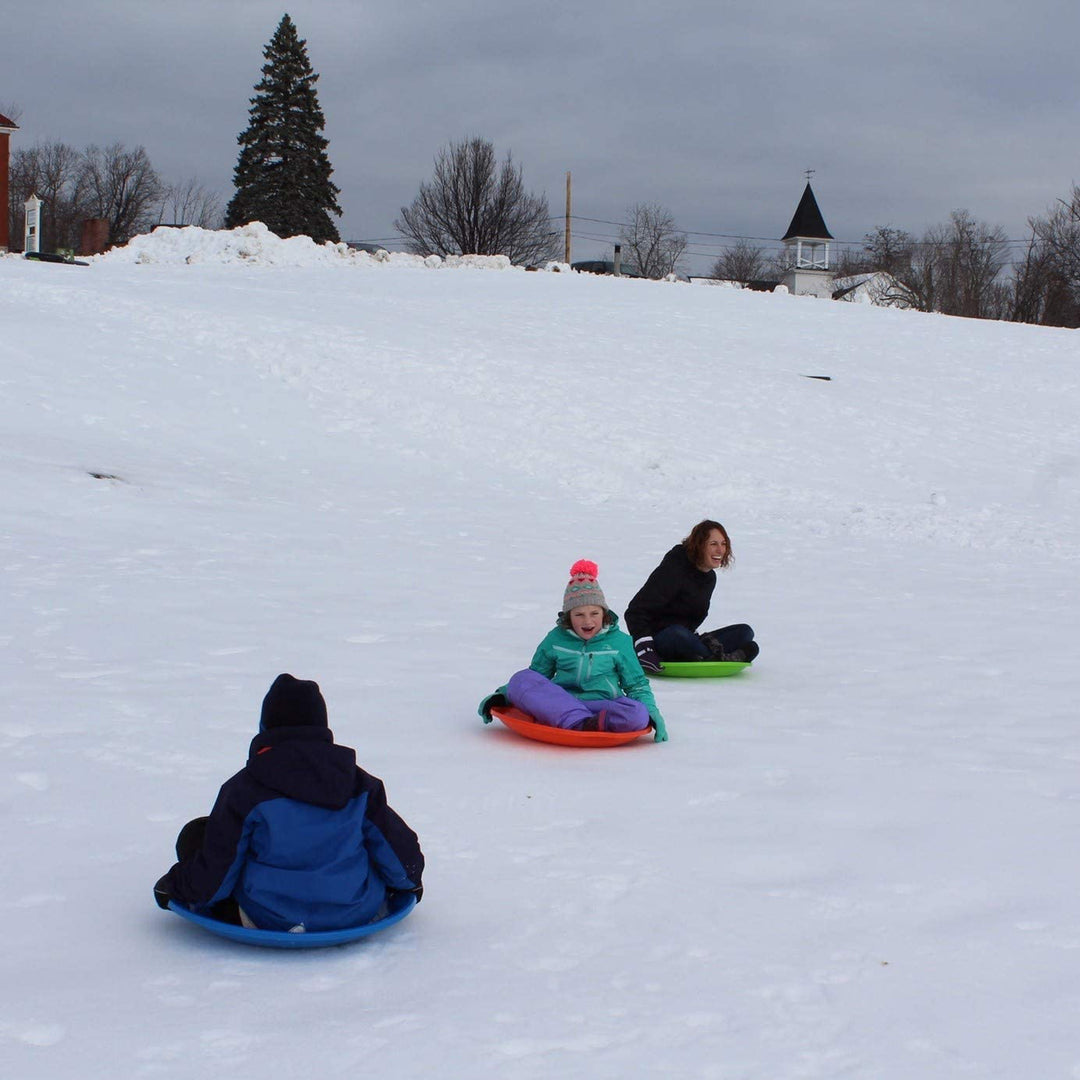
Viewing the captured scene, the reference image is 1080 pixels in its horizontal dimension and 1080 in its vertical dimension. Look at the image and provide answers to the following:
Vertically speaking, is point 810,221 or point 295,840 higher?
point 810,221

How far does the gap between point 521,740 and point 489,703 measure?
0.71 ft

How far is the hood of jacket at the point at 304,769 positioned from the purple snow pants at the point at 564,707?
89.9 inches

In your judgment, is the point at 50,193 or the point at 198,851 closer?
the point at 198,851

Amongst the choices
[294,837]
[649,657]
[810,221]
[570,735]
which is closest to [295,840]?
[294,837]

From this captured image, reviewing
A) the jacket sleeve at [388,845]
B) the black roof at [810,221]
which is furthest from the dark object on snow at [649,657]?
the black roof at [810,221]

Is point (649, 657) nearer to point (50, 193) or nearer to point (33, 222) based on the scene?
point (33, 222)

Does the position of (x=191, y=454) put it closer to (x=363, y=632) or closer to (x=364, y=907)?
(x=363, y=632)

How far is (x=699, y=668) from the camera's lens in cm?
707

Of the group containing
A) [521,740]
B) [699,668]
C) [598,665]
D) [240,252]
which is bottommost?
[521,740]

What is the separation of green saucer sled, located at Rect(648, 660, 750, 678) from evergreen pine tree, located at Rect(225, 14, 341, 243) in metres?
46.3

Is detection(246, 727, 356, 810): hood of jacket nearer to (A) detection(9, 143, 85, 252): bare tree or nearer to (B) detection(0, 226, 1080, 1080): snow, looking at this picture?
(B) detection(0, 226, 1080, 1080): snow

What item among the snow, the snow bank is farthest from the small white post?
the snow

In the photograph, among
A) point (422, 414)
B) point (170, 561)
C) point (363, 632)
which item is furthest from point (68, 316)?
point (363, 632)

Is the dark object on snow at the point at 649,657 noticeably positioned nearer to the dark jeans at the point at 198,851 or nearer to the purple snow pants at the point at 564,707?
the purple snow pants at the point at 564,707
